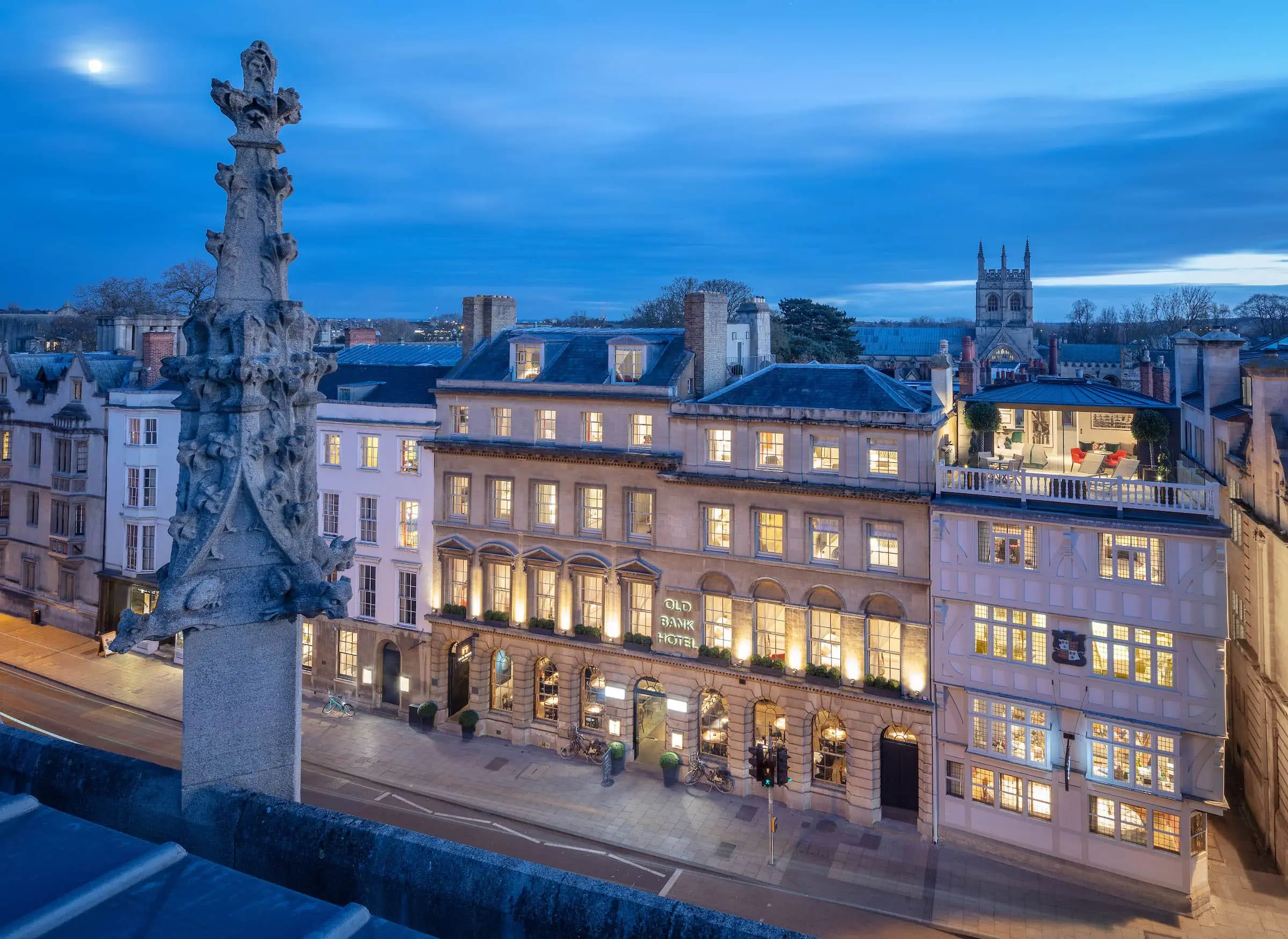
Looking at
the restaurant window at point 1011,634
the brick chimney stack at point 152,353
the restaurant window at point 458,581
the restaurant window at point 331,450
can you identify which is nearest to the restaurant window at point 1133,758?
the restaurant window at point 1011,634

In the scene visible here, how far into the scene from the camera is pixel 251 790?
7.83 meters

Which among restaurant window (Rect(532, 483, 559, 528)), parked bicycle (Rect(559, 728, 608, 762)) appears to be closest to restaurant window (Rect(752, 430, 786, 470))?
restaurant window (Rect(532, 483, 559, 528))

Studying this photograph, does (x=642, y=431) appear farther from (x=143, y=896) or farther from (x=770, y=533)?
(x=143, y=896)

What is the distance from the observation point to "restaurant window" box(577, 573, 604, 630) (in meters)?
37.2

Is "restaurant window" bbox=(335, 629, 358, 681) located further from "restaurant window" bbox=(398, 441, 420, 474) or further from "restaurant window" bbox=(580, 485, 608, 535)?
"restaurant window" bbox=(580, 485, 608, 535)

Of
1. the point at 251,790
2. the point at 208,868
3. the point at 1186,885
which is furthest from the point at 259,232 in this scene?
the point at 1186,885

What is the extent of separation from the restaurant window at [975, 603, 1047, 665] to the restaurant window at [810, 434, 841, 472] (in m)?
7.32

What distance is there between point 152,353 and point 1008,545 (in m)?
45.9

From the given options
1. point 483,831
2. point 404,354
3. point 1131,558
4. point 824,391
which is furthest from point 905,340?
point 483,831

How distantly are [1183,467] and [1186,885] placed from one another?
58.2 ft

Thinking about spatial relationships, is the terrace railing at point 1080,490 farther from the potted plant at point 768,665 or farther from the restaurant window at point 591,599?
the restaurant window at point 591,599

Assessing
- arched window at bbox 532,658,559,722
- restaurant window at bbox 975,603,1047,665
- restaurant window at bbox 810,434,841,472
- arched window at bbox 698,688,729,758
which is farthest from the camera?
arched window at bbox 532,658,559,722

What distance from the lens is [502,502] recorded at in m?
39.2

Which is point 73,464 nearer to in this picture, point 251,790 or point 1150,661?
point 251,790
